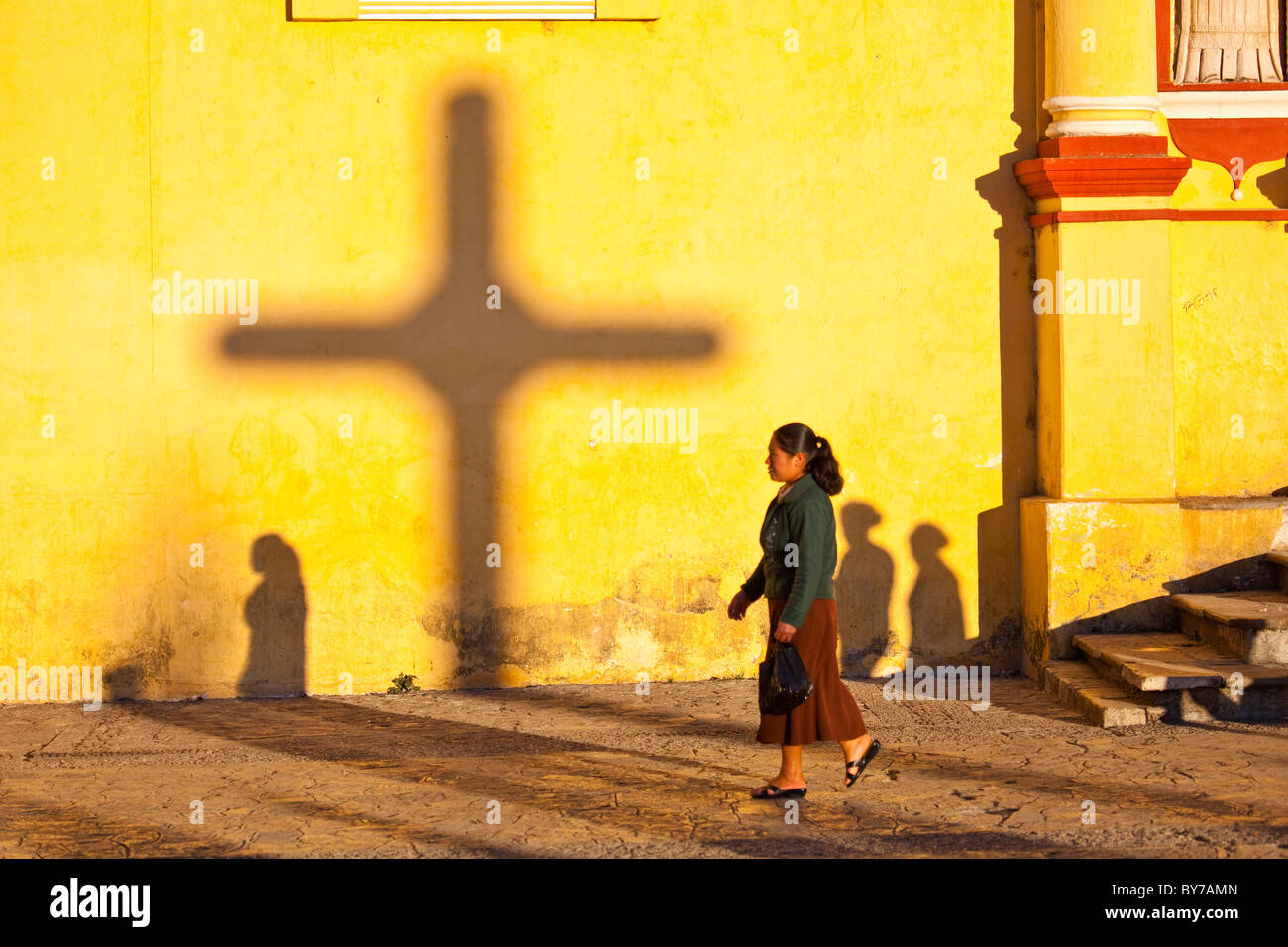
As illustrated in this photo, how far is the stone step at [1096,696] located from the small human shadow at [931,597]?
0.63 metres

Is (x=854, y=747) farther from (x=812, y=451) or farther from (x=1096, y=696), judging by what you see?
(x=1096, y=696)

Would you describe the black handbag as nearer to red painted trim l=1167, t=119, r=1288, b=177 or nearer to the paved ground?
the paved ground

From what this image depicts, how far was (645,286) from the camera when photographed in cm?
772

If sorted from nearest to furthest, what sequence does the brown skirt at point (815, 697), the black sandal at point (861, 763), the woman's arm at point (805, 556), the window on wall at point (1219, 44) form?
the woman's arm at point (805, 556) → the brown skirt at point (815, 697) → the black sandal at point (861, 763) → the window on wall at point (1219, 44)

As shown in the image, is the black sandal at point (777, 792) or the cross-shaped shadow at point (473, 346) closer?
the black sandal at point (777, 792)

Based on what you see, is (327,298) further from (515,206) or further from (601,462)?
(601,462)

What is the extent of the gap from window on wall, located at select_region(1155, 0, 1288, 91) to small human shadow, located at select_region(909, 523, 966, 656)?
9.42 ft

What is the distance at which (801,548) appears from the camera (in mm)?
5234

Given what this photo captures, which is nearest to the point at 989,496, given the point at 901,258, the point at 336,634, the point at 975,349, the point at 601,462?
the point at 975,349

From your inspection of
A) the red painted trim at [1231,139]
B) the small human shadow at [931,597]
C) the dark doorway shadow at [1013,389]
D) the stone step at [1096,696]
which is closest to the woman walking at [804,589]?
the stone step at [1096,696]

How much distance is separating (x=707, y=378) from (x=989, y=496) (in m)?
1.73

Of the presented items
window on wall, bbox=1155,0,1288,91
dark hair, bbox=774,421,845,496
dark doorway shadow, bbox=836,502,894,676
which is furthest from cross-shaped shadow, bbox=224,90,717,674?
window on wall, bbox=1155,0,1288,91

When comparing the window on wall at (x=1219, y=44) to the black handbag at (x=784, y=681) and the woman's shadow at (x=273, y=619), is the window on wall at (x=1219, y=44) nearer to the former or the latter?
the black handbag at (x=784, y=681)

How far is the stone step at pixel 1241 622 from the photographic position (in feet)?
21.5
